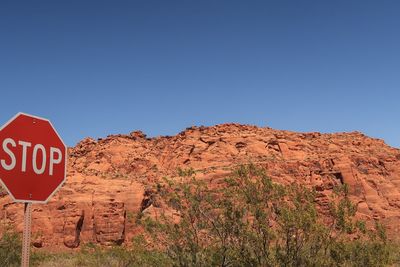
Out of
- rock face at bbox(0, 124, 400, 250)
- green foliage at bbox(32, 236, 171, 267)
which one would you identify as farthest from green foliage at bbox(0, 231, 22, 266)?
green foliage at bbox(32, 236, 171, 267)

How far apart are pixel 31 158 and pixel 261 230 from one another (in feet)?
32.7

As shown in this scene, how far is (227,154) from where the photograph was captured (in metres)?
61.8

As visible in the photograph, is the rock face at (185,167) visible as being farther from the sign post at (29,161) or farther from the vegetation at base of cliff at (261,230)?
the sign post at (29,161)

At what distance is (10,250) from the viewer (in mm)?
19031

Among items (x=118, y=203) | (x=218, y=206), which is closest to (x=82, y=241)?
(x=118, y=203)

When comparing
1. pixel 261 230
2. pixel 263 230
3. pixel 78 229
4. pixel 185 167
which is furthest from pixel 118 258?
pixel 185 167

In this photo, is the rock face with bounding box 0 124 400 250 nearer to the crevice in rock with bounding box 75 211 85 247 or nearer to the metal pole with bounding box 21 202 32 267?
the crevice in rock with bounding box 75 211 85 247

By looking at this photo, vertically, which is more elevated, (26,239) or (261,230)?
(26,239)

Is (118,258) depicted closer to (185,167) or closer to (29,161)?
(29,161)

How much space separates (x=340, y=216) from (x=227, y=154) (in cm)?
4940

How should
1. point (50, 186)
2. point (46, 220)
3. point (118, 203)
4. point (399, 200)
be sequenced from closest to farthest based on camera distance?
point (50, 186)
point (46, 220)
point (118, 203)
point (399, 200)

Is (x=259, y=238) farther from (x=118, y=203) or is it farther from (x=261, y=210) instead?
(x=118, y=203)

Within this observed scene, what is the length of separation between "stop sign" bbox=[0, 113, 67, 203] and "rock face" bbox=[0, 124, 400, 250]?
16.4m

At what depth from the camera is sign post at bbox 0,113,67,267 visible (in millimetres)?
3520
